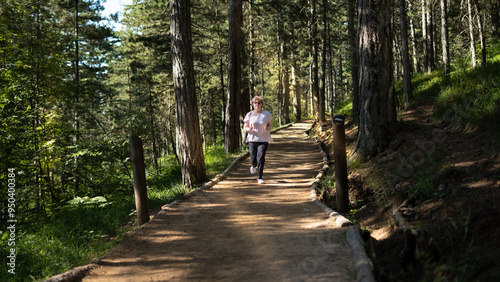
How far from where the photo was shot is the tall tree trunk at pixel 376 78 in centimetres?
772

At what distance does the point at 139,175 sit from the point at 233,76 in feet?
34.2

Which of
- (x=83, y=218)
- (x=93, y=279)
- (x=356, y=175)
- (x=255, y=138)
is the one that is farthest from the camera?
(x=255, y=138)

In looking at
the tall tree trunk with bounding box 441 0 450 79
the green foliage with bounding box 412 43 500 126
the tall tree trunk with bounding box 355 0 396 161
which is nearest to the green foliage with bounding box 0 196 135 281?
the tall tree trunk with bounding box 355 0 396 161

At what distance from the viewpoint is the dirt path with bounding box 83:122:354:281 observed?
3.88 meters

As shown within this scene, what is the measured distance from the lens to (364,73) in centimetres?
788

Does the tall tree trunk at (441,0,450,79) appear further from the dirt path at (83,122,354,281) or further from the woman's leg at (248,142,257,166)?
the dirt path at (83,122,354,281)

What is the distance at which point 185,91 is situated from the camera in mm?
9156

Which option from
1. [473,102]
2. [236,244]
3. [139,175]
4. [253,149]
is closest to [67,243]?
[139,175]

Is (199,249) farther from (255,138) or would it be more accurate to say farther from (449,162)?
(255,138)

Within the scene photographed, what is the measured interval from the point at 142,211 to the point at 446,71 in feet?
42.4

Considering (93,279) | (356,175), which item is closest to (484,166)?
(356,175)

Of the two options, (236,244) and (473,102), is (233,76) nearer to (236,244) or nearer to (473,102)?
(473,102)

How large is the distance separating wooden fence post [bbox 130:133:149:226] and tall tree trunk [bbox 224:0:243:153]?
987cm

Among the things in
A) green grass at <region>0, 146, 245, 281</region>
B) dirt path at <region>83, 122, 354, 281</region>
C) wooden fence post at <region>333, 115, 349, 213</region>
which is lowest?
green grass at <region>0, 146, 245, 281</region>
